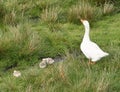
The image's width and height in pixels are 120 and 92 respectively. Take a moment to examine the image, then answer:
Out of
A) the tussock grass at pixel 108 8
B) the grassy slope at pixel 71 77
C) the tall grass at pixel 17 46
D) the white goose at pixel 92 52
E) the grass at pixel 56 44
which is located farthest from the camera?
the tussock grass at pixel 108 8

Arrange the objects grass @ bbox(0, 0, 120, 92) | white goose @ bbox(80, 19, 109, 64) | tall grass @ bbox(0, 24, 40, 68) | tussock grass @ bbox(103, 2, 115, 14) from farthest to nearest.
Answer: tussock grass @ bbox(103, 2, 115, 14), tall grass @ bbox(0, 24, 40, 68), white goose @ bbox(80, 19, 109, 64), grass @ bbox(0, 0, 120, 92)

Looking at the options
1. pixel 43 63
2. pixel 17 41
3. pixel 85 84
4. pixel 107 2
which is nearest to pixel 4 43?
pixel 17 41

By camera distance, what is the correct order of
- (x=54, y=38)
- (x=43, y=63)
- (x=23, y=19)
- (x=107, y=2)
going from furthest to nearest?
(x=107, y=2), (x=23, y=19), (x=54, y=38), (x=43, y=63)

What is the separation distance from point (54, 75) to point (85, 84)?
0.60 m

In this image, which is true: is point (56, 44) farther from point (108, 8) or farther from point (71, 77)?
point (108, 8)

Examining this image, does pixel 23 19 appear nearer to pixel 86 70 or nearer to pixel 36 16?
pixel 36 16

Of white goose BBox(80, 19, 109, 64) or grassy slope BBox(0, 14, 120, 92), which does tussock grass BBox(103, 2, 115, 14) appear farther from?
white goose BBox(80, 19, 109, 64)

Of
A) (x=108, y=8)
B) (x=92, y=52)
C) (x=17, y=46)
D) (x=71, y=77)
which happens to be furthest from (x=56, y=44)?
(x=108, y=8)

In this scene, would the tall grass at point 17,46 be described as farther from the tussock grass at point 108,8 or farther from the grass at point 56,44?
the tussock grass at point 108,8

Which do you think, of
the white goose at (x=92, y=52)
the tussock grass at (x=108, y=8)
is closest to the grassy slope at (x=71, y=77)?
the white goose at (x=92, y=52)

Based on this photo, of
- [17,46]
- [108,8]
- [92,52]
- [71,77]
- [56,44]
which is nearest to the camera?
[71,77]

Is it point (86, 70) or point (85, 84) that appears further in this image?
point (86, 70)

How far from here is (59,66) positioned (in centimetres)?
646

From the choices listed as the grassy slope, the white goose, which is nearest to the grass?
the grassy slope
